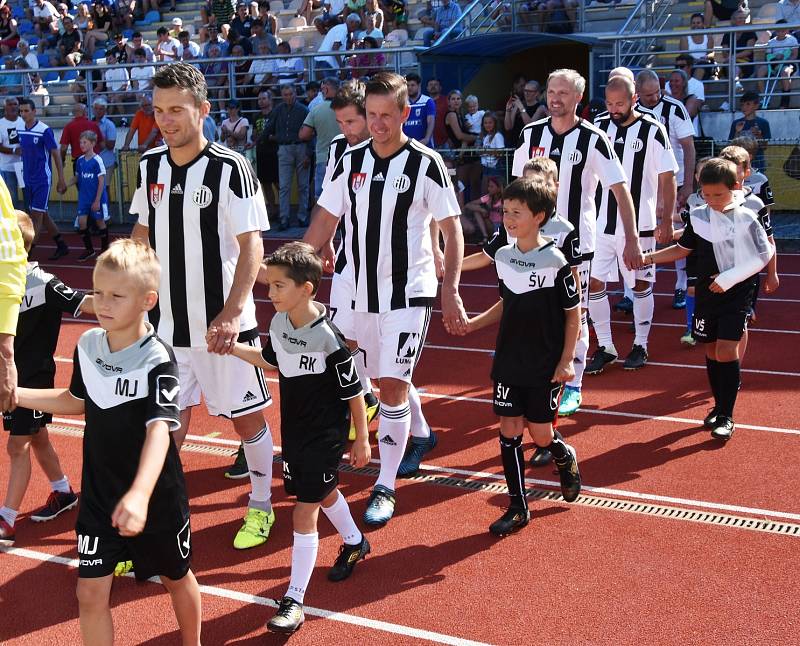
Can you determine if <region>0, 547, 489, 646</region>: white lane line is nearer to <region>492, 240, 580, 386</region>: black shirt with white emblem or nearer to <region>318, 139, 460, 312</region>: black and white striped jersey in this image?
<region>492, 240, 580, 386</region>: black shirt with white emblem

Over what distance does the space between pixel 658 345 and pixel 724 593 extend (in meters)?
4.97

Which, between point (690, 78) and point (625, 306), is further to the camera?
point (690, 78)

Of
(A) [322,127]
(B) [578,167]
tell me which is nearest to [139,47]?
(A) [322,127]

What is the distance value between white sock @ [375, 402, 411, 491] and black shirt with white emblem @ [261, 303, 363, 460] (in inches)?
46.3

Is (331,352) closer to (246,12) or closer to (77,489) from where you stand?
(77,489)

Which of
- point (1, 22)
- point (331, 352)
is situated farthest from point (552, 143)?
point (1, 22)

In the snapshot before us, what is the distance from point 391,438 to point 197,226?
1535 millimetres

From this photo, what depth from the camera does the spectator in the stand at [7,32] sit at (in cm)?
2673

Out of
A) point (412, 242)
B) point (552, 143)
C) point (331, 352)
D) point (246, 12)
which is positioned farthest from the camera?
point (246, 12)

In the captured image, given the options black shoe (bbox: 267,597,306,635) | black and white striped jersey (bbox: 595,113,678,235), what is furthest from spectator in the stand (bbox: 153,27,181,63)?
black shoe (bbox: 267,597,306,635)

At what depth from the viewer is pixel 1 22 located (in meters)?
27.4

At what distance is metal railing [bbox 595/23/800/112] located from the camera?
14906 millimetres

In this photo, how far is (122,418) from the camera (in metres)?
3.52

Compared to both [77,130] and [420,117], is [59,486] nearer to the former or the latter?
[420,117]
